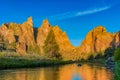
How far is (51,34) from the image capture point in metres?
196

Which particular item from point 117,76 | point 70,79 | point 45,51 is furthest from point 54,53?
point 117,76

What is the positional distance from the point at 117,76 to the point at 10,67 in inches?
3060

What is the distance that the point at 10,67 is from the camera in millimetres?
104812

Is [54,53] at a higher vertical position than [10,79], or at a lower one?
higher

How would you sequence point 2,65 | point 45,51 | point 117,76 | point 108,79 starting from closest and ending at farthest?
1. point 117,76
2. point 108,79
3. point 2,65
4. point 45,51

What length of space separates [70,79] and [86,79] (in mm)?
2948

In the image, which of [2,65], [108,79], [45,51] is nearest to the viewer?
[108,79]

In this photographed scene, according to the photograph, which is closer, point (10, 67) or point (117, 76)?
point (117, 76)

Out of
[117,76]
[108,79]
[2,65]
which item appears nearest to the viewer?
[117,76]

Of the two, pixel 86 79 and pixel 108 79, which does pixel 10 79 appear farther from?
pixel 108 79

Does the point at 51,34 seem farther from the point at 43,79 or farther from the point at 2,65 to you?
the point at 43,79

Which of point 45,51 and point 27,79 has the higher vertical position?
point 45,51

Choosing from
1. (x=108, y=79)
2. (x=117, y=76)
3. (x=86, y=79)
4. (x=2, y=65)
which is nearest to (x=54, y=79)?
(x=86, y=79)

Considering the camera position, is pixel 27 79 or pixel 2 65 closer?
pixel 27 79
